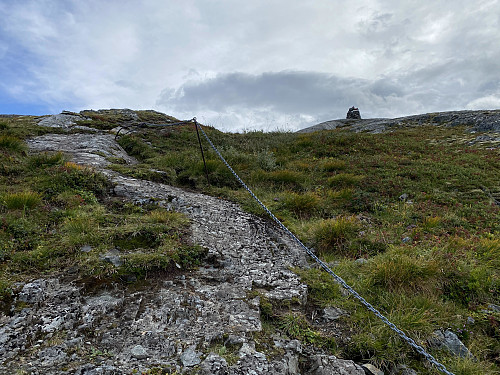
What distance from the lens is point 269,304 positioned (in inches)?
160

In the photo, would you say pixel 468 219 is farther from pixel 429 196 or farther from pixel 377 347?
pixel 377 347

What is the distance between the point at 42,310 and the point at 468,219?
31.4ft

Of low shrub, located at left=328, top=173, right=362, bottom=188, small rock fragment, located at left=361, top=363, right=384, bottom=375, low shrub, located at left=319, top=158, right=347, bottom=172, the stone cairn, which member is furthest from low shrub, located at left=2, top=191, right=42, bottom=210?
the stone cairn

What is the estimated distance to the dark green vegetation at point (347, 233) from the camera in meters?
3.87

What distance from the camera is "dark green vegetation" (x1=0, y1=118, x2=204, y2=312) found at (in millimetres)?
4230

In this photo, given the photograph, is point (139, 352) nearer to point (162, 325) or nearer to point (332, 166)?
point (162, 325)

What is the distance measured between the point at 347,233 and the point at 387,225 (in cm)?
153

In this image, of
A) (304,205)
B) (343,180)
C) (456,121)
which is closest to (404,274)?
(304,205)

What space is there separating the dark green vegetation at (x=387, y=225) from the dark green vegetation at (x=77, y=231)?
→ 2141 millimetres

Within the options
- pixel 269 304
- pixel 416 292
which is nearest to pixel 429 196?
pixel 416 292

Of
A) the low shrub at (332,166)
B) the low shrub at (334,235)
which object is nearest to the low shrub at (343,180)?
the low shrub at (332,166)

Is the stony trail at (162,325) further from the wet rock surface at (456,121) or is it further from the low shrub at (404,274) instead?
the wet rock surface at (456,121)

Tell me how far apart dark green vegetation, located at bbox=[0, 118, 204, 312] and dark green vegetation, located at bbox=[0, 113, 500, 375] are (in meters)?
0.02

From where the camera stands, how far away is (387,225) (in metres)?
7.17
